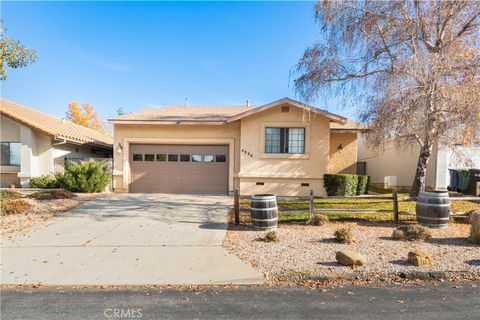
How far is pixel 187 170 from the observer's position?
14680 millimetres

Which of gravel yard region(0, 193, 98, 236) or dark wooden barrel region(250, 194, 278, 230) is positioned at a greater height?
dark wooden barrel region(250, 194, 278, 230)

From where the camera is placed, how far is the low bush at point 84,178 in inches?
536

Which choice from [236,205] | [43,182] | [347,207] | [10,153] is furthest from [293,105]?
[10,153]

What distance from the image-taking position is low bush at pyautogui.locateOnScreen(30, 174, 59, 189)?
47.7 ft

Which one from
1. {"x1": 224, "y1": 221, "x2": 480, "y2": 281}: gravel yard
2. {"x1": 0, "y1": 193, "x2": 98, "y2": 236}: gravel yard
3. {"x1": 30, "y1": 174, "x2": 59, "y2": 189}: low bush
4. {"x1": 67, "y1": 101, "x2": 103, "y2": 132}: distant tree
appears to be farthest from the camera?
{"x1": 67, "y1": 101, "x2": 103, "y2": 132}: distant tree

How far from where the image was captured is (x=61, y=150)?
16422 mm

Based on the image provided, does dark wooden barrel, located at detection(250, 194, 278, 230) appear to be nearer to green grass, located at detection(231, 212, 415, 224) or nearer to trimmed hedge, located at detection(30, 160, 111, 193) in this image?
green grass, located at detection(231, 212, 415, 224)

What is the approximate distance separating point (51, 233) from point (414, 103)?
1118cm

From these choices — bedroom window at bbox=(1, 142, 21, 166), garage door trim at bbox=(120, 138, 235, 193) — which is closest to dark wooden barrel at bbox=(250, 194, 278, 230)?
garage door trim at bbox=(120, 138, 235, 193)

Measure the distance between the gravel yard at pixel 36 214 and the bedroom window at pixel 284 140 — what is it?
28.1ft

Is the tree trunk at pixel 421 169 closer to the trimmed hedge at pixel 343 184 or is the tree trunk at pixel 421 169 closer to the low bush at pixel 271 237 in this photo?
the trimmed hedge at pixel 343 184

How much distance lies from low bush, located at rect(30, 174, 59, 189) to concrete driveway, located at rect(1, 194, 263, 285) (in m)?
5.74

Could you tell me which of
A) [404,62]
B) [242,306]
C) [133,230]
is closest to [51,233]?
[133,230]

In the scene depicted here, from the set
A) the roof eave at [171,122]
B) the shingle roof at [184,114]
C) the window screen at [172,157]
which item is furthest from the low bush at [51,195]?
the window screen at [172,157]
